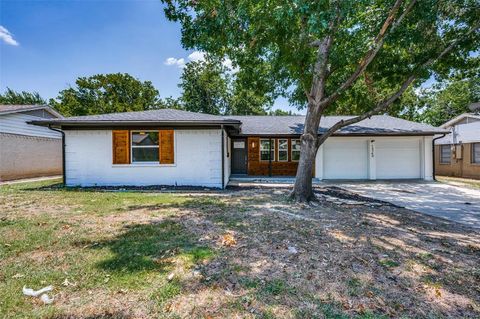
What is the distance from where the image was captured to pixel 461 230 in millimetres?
5172

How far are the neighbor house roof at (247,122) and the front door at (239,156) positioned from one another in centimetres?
103

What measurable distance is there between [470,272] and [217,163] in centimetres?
815

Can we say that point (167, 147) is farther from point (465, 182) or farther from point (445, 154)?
point (445, 154)

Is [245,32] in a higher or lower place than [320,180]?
higher

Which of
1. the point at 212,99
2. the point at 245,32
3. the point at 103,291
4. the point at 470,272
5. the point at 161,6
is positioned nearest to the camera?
the point at 103,291

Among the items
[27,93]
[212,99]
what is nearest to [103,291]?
[212,99]

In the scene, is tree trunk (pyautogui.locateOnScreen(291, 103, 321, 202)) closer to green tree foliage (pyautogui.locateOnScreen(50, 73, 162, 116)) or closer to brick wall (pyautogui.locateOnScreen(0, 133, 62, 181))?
brick wall (pyautogui.locateOnScreen(0, 133, 62, 181))

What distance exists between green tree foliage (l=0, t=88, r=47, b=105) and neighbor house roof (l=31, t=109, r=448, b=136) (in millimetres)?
32381

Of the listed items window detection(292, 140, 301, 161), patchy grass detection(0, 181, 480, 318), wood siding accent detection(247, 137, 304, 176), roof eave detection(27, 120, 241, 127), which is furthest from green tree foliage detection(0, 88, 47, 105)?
patchy grass detection(0, 181, 480, 318)

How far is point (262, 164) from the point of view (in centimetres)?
1445

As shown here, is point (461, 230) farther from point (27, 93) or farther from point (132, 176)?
point (27, 93)

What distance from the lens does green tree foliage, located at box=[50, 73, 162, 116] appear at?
3088cm

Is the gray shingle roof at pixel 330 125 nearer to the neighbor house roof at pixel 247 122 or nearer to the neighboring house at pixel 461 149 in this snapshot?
the neighbor house roof at pixel 247 122

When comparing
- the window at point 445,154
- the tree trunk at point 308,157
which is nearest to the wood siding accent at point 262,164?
the tree trunk at point 308,157
